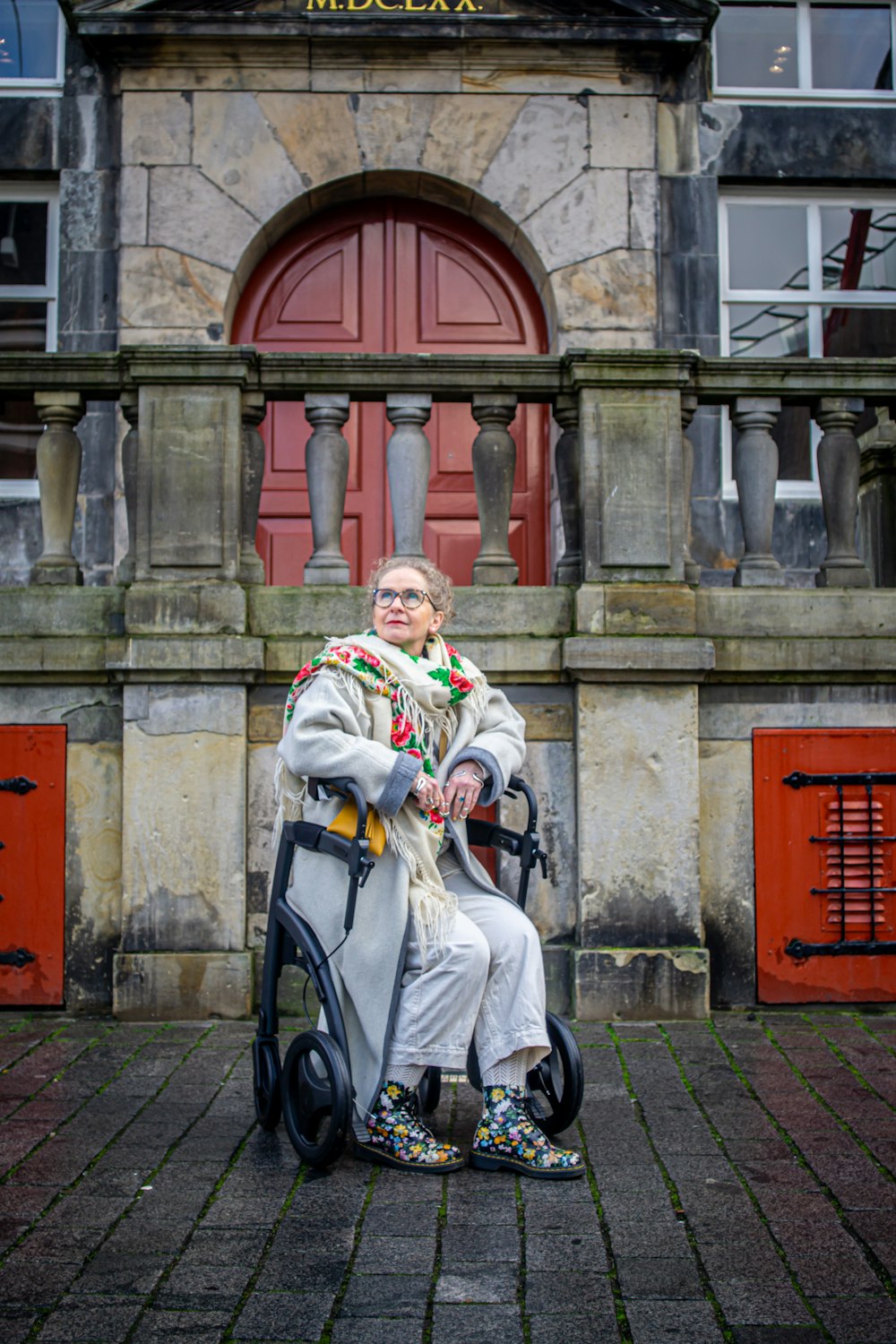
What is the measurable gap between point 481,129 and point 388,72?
2.05ft

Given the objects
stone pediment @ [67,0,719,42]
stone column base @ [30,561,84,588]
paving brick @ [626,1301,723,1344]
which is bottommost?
paving brick @ [626,1301,723,1344]

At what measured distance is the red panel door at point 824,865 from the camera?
529 centimetres

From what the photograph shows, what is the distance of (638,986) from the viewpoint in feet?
16.6

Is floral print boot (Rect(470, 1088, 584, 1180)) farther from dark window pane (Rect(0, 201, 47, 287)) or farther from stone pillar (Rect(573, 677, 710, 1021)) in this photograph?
dark window pane (Rect(0, 201, 47, 287))

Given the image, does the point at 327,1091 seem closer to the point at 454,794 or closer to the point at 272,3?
the point at 454,794

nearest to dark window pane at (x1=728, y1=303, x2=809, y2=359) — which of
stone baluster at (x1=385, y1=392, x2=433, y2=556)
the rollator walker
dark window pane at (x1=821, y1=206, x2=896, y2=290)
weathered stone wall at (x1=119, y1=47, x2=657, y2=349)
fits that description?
dark window pane at (x1=821, y1=206, x2=896, y2=290)

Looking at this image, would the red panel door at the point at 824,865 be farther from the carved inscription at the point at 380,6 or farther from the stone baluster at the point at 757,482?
the carved inscription at the point at 380,6

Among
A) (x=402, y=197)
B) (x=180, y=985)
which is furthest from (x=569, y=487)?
(x=402, y=197)

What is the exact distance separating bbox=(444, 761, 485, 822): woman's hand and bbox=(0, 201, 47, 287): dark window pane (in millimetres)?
5575

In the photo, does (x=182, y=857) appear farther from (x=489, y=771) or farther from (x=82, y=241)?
(x=82, y=241)

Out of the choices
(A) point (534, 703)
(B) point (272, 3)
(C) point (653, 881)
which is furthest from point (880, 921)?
(B) point (272, 3)

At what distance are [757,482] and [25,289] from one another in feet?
15.8

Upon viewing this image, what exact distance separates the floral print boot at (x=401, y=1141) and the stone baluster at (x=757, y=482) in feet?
9.36

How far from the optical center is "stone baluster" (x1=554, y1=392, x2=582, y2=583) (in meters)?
5.45
